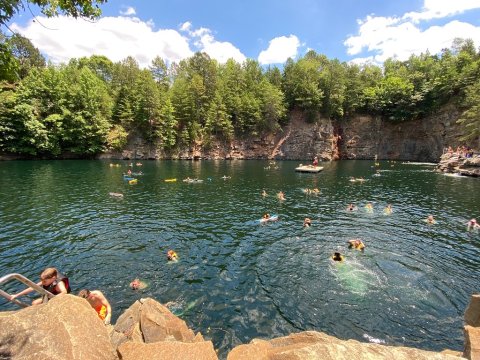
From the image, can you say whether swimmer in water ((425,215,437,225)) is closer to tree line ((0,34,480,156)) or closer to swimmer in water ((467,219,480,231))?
swimmer in water ((467,219,480,231))

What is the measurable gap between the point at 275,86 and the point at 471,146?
177ft

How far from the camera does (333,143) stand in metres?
85.4

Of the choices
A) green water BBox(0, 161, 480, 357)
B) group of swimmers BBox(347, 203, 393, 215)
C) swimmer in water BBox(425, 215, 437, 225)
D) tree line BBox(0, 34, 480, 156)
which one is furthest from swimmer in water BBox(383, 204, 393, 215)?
tree line BBox(0, 34, 480, 156)

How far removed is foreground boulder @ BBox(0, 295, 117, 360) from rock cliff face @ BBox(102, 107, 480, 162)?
2922 inches

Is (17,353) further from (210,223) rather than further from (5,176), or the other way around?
(5,176)

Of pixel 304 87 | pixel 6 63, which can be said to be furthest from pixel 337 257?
pixel 304 87

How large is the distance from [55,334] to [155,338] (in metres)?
3.95

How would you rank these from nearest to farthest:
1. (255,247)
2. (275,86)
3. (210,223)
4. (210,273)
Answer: (210,273) → (255,247) → (210,223) → (275,86)

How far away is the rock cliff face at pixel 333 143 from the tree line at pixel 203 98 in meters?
2.48

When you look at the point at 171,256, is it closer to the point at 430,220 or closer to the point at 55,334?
the point at 55,334

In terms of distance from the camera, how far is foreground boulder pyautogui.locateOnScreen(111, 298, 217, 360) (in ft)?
19.3

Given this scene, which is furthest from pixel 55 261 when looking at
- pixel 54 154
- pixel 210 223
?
pixel 54 154

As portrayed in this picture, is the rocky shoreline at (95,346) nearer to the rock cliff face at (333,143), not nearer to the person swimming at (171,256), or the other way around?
the person swimming at (171,256)

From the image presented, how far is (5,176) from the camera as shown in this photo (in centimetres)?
4272
